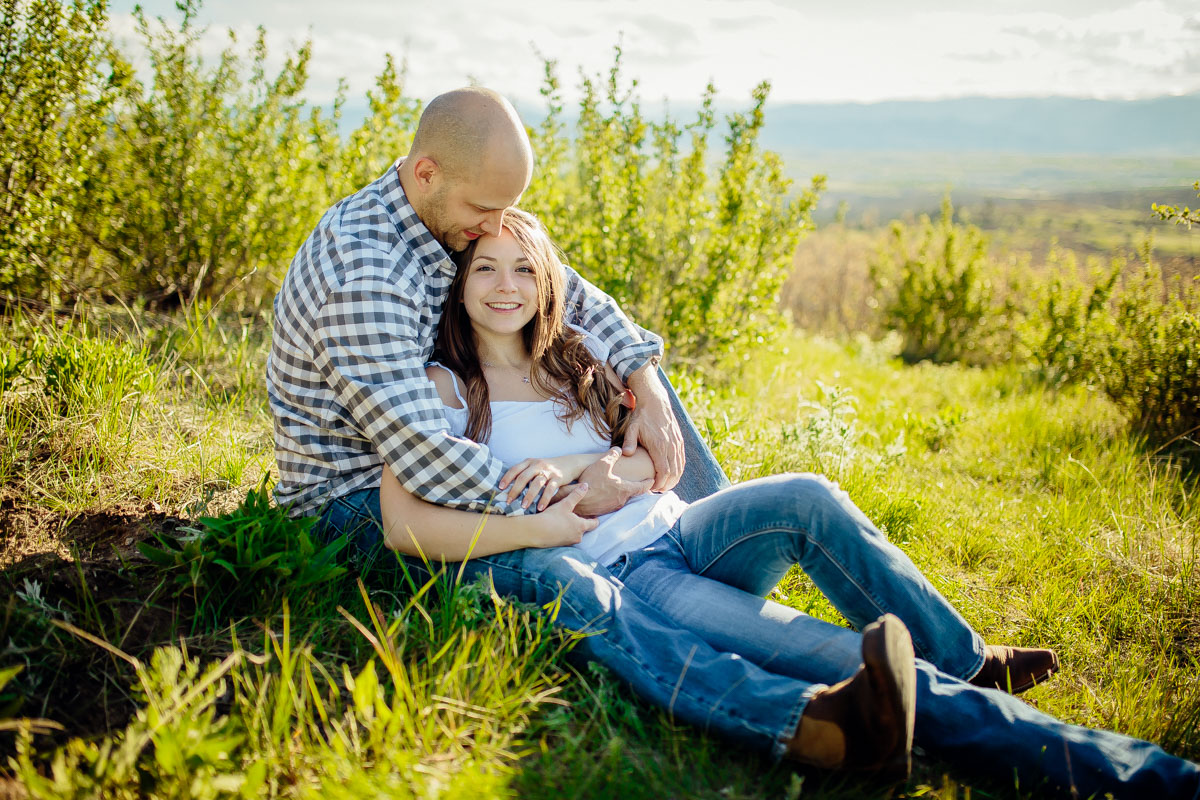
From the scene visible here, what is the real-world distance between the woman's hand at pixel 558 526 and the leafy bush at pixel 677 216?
308cm

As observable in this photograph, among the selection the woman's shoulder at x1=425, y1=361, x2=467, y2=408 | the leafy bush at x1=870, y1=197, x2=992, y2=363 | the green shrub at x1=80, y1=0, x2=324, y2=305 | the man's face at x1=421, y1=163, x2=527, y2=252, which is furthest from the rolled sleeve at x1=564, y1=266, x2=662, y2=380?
the leafy bush at x1=870, y1=197, x2=992, y2=363

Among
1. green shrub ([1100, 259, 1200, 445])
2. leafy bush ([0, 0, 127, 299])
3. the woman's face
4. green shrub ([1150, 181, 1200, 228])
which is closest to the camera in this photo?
the woman's face

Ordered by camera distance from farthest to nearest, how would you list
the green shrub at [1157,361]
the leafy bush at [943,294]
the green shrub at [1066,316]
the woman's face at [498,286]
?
the leafy bush at [943,294]
the green shrub at [1066,316]
the green shrub at [1157,361]
the woman's face at [498,286]

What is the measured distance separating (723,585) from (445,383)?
1.14 metres

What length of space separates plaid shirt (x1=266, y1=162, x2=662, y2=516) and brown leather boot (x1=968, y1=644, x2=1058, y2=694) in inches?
61.2

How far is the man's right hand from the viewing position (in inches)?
96.3

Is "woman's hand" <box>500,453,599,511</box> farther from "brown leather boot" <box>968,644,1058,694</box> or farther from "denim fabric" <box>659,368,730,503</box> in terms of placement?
"brown leather boot" <box>968,644,1058,694</box>

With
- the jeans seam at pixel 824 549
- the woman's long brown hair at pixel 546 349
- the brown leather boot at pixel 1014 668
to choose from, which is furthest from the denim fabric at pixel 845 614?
the woman's long brown hair at pixel 546 349

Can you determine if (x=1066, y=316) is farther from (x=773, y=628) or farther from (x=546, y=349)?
(x=773, y=628)

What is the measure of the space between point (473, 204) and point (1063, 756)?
2369 millimetres

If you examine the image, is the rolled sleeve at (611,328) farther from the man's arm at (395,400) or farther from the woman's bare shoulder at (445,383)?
the man's arm at (395,400)

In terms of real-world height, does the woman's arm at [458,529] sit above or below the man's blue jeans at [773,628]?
above

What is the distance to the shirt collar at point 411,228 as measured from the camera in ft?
8.32

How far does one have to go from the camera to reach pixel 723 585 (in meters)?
2.28
